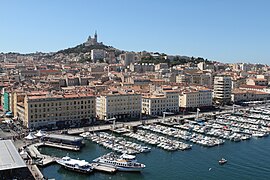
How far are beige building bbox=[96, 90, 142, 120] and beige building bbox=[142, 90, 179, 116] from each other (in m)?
1.58

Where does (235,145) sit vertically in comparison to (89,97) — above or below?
below

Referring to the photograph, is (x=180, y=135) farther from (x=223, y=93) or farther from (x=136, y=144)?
(x=223, y=93)

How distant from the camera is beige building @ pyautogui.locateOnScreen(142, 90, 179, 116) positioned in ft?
124

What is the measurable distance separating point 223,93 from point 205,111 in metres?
7.47

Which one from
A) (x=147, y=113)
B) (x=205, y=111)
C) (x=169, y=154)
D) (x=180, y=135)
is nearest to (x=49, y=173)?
(x=169, y=154)

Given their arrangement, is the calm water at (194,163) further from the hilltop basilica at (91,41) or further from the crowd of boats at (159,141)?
the hilltop basilica at (91,41)

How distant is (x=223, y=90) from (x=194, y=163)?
26443 millimetres

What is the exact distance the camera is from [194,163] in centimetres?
2295

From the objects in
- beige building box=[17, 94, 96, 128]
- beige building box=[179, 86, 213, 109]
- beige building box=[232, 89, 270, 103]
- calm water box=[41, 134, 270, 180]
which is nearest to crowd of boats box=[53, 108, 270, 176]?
calm water box=[41, 134, 270, 180]

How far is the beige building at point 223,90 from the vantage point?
4766cm

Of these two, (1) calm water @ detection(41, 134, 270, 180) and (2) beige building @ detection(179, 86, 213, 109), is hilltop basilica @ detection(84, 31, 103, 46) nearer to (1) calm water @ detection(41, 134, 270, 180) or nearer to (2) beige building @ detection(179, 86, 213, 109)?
(2) beige building @ detection(179, 86, 213, 109)

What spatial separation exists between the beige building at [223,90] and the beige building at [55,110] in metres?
20.7

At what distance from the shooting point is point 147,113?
125ft

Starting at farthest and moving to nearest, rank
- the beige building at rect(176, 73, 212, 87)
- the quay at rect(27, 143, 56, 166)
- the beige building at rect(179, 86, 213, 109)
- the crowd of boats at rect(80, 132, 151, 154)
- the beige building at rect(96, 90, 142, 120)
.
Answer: the beige building at rect(176, 73, 212, 87) → the beige building at rect(179, 86, 213, 109) → the beige building at rect(96, 90, 142, 120) → the crowd of boats at rect(80, 132, 151, 154) → the quay at rect(27, 143, 56, 166)
